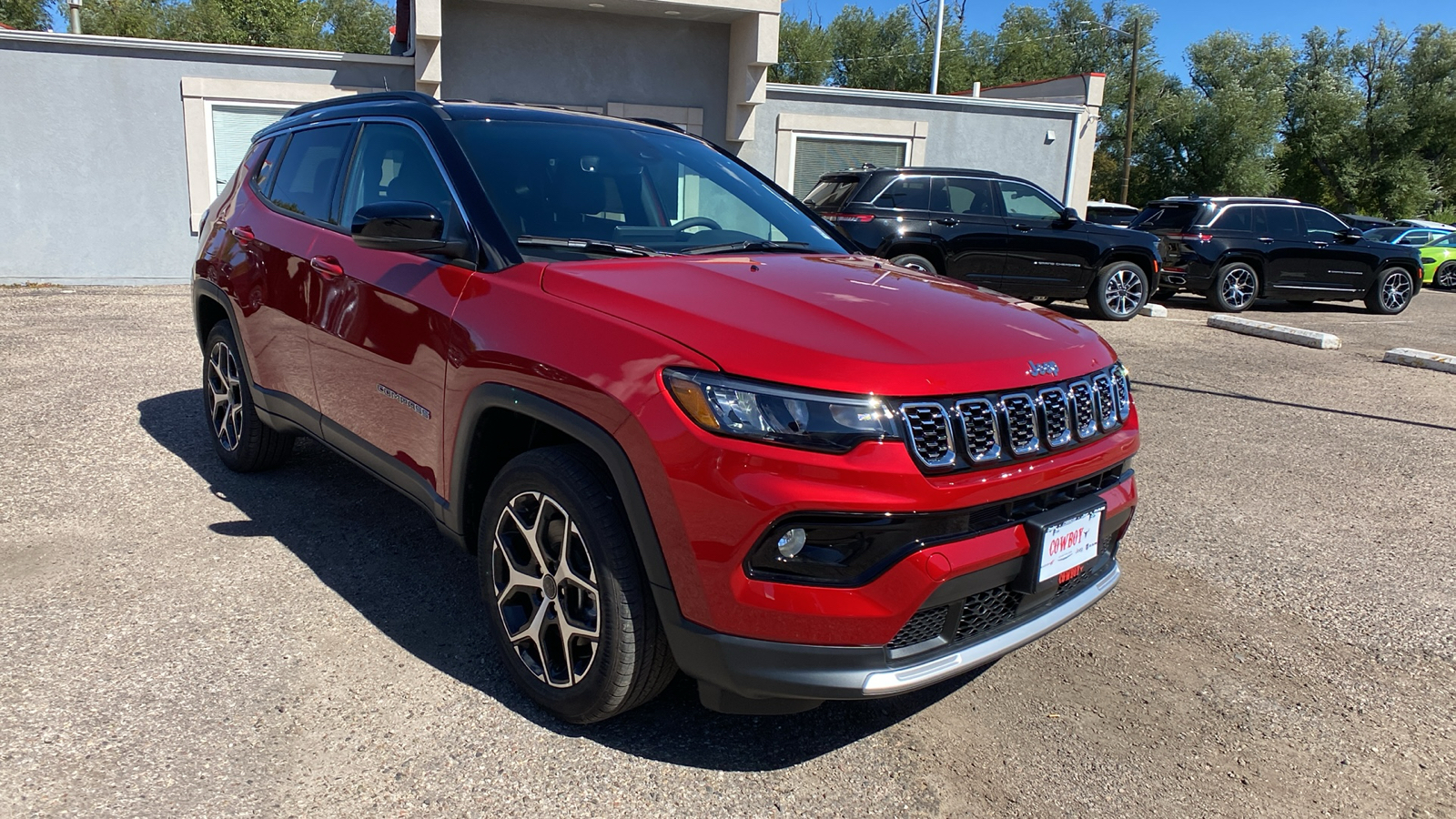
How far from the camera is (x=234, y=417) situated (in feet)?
16.2

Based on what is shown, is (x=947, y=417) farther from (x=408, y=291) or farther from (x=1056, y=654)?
(x=408, y=291)

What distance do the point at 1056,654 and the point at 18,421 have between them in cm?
596

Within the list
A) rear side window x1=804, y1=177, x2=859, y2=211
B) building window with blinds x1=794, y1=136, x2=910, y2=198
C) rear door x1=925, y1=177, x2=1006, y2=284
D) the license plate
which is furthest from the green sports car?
the license plate

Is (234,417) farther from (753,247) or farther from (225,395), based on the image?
(753,247)

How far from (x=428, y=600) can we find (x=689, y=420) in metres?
1.84

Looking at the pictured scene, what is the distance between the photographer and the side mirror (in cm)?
307

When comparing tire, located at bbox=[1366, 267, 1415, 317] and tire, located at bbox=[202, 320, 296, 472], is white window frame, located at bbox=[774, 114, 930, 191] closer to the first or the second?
tire, located at bbox=[1366, 267, 1415, 317]

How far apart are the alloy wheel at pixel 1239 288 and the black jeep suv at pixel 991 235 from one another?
2.31 metres

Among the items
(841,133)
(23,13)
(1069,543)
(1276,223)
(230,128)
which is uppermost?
(23,13)

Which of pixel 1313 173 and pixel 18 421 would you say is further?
pixel 1313 173

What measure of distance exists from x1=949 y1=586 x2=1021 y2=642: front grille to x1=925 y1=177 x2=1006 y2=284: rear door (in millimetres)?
9690

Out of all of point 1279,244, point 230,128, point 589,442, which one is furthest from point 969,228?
point 589,442

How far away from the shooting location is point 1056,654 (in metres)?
3.50

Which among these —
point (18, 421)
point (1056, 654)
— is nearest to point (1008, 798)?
point (1056, 654)
